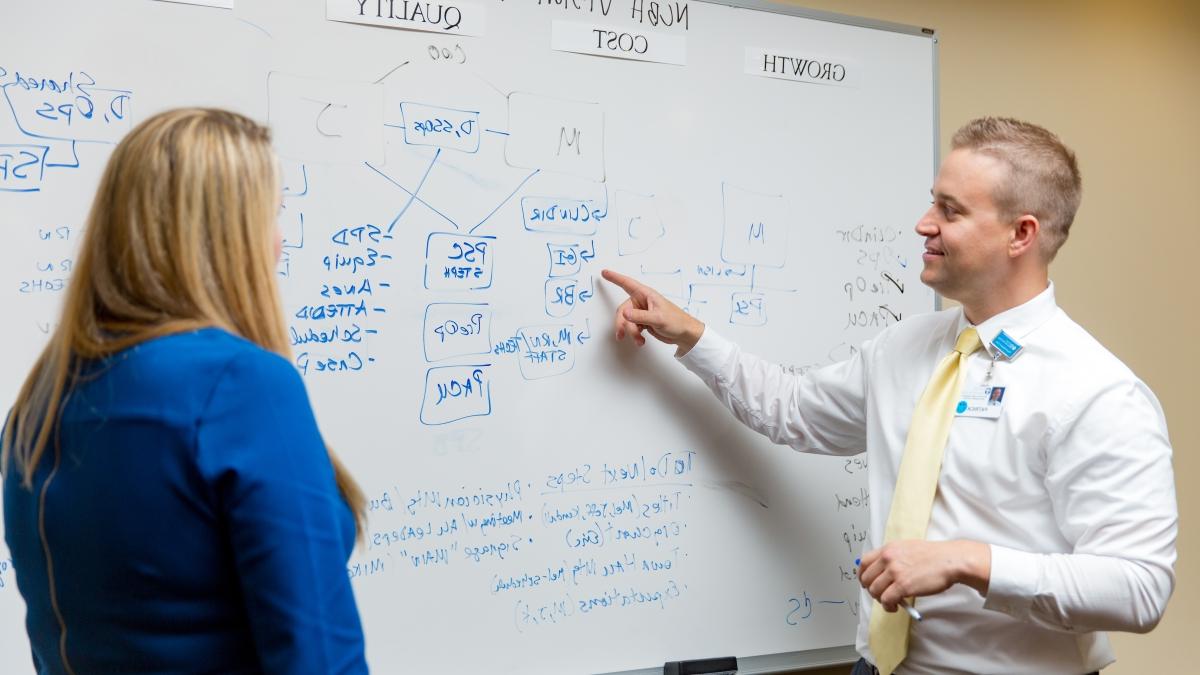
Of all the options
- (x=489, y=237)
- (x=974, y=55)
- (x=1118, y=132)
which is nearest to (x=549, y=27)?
(x=489, y=237)

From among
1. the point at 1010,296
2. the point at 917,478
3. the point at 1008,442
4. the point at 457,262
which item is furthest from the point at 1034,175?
the point at 457,262

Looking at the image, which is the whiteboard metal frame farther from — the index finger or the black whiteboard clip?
the index finger

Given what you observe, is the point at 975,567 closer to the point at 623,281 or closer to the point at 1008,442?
the point at 1008,442

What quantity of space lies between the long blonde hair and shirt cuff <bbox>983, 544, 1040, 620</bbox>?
1.20 meters

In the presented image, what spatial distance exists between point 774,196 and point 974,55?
0.98 m

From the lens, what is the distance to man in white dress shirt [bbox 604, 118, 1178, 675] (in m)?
1.69

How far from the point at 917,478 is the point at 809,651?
2.11 feet

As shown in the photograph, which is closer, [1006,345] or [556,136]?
[1006,345]

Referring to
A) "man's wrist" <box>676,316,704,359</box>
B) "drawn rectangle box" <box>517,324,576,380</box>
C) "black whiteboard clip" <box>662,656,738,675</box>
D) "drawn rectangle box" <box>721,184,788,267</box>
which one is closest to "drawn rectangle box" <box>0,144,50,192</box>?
"drawn rectangle box" <box>517,324,576,380</box>

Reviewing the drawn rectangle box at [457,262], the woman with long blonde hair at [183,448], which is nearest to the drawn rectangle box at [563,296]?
the drawn rectangle box at [457,262]

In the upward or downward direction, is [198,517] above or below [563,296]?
below

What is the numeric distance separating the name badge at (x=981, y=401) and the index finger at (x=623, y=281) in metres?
0.65

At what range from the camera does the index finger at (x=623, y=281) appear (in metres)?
2.11

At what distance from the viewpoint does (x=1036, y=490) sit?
1.80 metres
